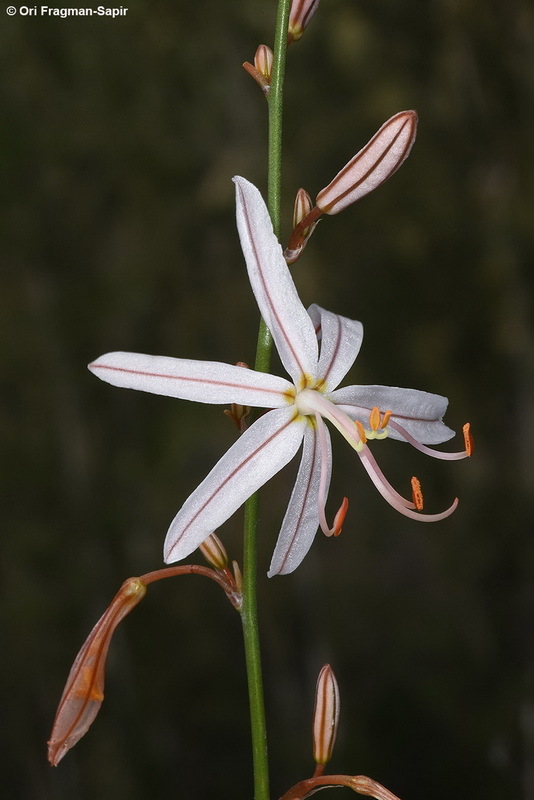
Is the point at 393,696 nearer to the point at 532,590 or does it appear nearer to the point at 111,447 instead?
the point at 532,590

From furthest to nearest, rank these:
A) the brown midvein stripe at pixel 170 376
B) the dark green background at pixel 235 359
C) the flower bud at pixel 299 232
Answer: the dark green background at pixel 235 359 → the flower bud at pixel 299 232 → the brown midvein stripe at pixel 170 376

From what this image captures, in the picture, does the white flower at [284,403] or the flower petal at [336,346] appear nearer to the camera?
the white flower at [284,403]

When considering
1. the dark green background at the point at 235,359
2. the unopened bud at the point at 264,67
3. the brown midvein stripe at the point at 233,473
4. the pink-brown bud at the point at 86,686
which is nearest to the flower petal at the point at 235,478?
the brown midvein stripe at the point at 233,473

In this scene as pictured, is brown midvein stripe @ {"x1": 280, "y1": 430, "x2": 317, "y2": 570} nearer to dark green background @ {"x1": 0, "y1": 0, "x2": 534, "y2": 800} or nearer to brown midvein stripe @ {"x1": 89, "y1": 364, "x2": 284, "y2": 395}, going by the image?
brown midvein stripe @ {"x1": 89, "y1": 364, "x2": 284, "y2": 395}

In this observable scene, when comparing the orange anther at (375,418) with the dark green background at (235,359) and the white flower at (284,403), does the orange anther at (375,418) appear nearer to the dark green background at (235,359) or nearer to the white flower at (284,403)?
the white flower at (284,403)

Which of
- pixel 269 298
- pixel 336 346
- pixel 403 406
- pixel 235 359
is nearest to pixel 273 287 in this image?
pixel 269 298

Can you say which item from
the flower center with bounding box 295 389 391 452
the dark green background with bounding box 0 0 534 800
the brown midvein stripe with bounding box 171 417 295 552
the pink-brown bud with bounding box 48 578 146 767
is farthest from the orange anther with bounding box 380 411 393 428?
the dark green background with bounding box 0 0 534 800
